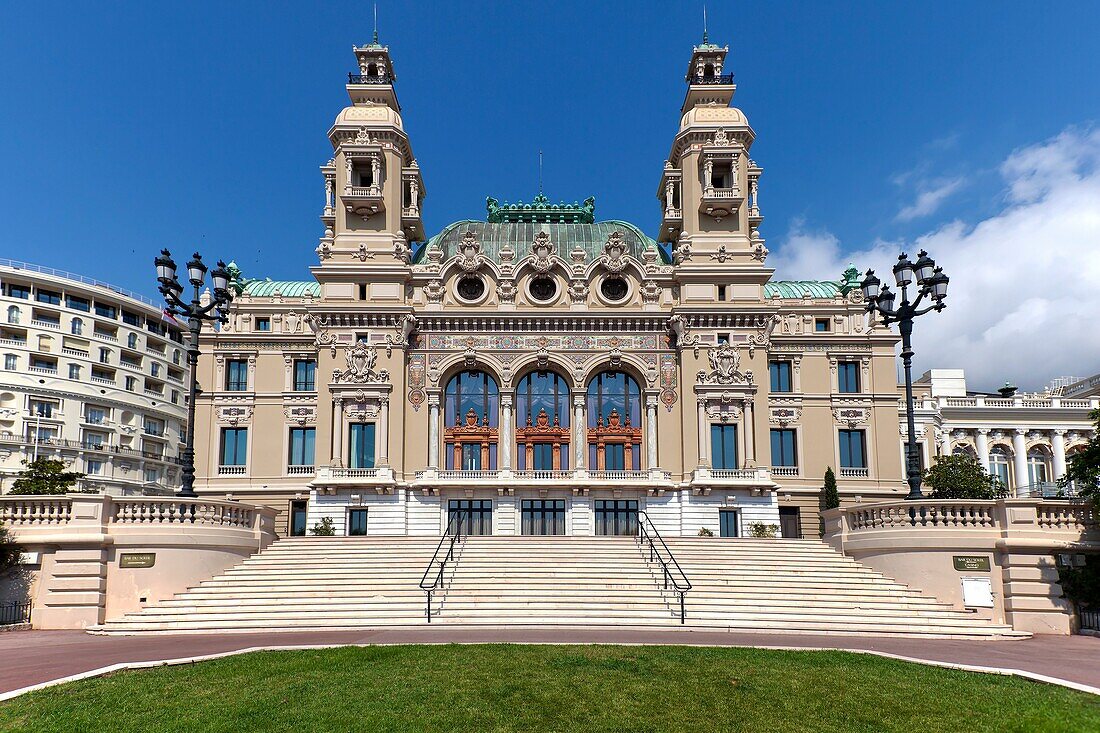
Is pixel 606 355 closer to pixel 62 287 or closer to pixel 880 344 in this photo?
pixel 880 344

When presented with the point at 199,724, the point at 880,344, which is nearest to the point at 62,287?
the point at 880,344

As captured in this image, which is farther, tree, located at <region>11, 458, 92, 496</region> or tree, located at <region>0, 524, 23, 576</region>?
tree, located at <region>11, 458, 92, 496</region>

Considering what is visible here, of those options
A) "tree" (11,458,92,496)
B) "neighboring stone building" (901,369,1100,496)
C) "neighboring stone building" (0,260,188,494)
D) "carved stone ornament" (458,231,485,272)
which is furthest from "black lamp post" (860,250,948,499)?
"neighboring stone building" (0,260,188,494)

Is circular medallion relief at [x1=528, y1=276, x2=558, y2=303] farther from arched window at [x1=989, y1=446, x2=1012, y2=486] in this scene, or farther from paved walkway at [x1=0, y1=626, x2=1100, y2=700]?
arched window at [x1=989, y1=446, x2=1012, y2=486]

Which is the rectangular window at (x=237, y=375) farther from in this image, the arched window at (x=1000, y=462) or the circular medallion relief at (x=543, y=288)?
the arched window at (x=1000, y=462)

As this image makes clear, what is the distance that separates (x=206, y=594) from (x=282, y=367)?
92.5 feet

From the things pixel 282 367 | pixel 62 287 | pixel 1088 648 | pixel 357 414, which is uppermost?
pixel 62 287

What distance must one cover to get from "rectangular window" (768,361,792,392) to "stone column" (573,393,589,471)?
13700 mm

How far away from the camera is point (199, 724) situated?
1083 centimetres

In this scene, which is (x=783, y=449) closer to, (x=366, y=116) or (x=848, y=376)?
(x=848, y=376)

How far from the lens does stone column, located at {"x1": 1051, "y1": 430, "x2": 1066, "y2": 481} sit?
7019 cm

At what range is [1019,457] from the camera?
232 ft

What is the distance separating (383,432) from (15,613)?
23.2 metres

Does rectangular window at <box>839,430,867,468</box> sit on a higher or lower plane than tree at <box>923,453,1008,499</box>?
higher
